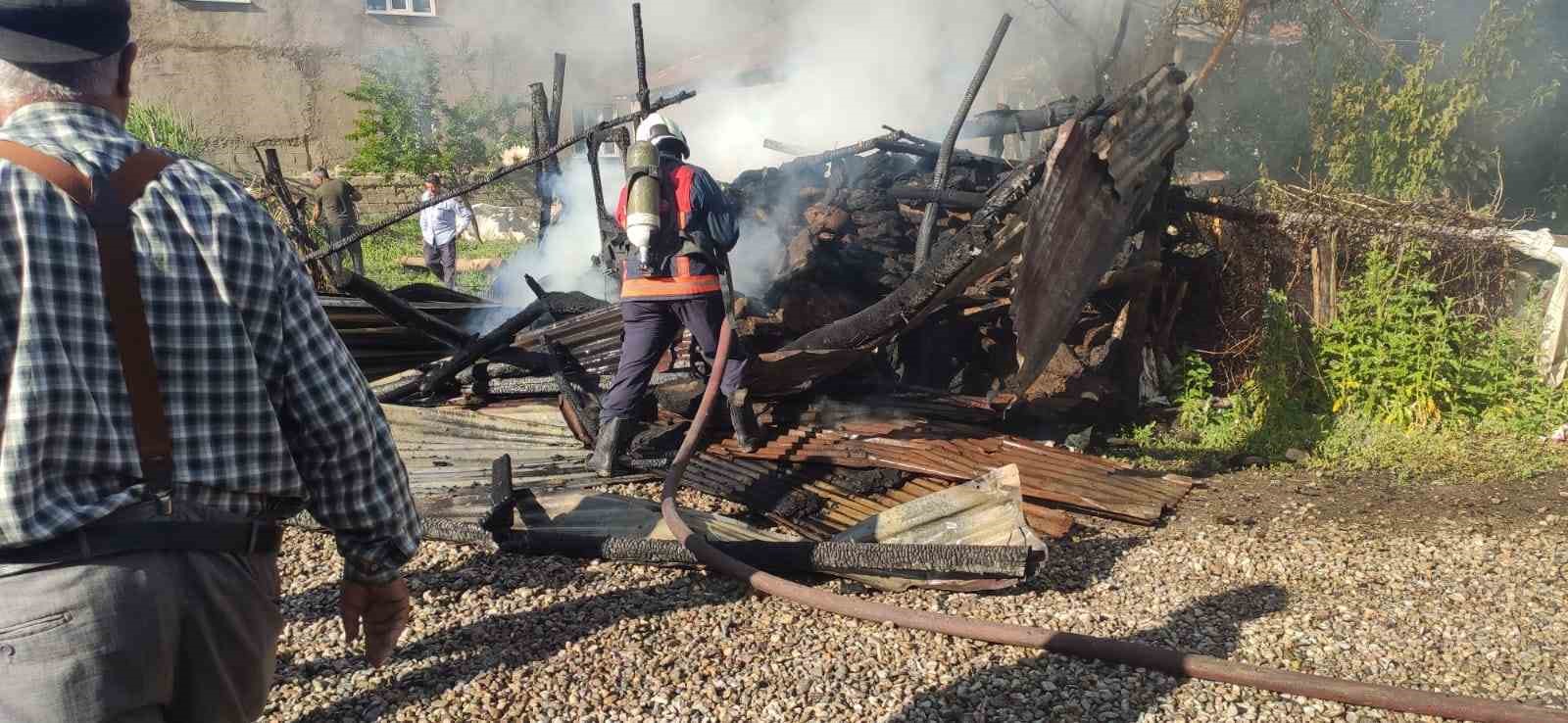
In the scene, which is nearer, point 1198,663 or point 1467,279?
point 1198,663

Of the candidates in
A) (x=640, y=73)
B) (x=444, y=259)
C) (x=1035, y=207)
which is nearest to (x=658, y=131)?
(x=640, y=73)

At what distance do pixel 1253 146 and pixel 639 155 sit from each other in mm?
10930

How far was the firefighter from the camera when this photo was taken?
18.3ft

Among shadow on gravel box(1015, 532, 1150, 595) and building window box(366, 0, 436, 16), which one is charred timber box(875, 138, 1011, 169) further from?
building window box(366, 0, 436, 16)

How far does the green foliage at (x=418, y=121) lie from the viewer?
20344mm

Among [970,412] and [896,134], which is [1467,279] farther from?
[896,134]

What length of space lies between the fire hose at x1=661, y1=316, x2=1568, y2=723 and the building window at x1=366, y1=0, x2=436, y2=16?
23.4 m

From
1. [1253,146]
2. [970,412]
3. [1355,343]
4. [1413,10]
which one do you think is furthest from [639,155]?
[1413,10]

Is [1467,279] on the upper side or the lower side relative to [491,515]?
upper

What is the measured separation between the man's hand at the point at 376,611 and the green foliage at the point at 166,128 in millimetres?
19900

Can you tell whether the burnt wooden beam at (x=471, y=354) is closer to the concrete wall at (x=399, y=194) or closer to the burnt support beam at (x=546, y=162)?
the burnt support beam at (x=546, y=162)

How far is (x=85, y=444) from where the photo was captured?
1.58 metres

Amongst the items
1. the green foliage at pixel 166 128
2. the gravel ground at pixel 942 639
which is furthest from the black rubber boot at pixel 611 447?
the green foliage at pixel 166 128

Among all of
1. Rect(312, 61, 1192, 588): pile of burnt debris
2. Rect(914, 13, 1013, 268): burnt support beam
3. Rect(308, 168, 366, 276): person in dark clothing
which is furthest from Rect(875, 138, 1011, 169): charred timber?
Rect(308, 168, 366, 276): person in dark clothing
